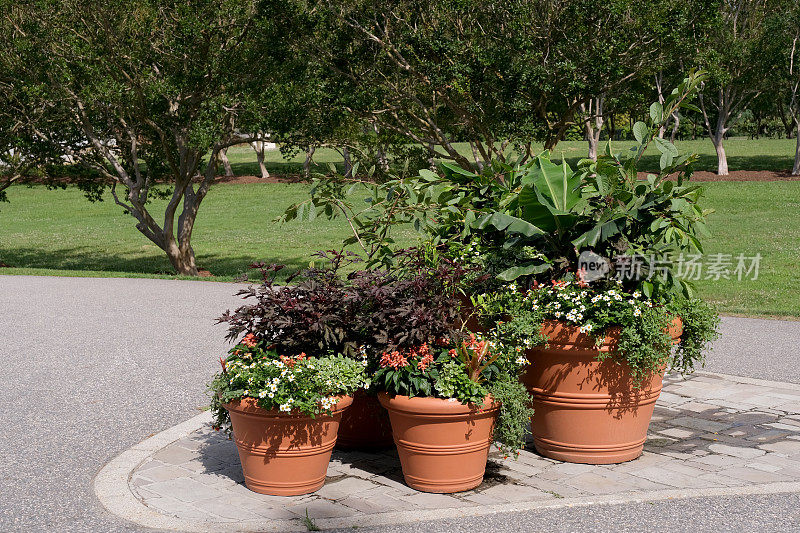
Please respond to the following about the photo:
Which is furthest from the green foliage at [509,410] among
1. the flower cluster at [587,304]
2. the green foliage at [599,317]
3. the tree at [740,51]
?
the tree at [740,51]

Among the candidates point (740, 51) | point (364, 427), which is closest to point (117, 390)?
point (364, 427)

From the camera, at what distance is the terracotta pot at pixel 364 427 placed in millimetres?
5691

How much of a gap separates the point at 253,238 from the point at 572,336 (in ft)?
69.1

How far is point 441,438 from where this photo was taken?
4.88 meters

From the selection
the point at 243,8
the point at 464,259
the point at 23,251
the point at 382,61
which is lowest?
the point at 23,251

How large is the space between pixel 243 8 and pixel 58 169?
6.40m

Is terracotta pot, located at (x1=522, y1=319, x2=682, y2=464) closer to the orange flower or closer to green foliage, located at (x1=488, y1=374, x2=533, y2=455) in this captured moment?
green foliage, located at (x1=488, y1=374, x2=533, y2=455)

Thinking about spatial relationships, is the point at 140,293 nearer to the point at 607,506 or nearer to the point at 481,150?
the point at 481,150

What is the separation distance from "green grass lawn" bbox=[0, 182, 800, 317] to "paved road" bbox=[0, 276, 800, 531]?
9.42 ft

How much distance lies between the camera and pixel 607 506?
469cm

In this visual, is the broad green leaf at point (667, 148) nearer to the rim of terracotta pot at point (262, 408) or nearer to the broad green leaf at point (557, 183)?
the broad green leaf at point (557, 183)

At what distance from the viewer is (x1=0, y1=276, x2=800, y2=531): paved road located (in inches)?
180

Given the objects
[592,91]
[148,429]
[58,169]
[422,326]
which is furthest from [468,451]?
[58,169]

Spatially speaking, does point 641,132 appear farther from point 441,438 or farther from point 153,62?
point 153,62
